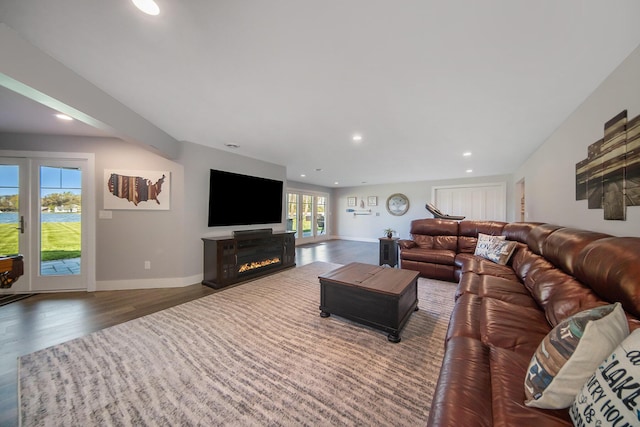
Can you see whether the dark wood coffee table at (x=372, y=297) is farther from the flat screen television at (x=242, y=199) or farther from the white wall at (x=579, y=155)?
the flat screen television at (x=242, y=199)

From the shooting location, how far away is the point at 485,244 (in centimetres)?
349

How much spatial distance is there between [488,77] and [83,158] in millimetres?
4911

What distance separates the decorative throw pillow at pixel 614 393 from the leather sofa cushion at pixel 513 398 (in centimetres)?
Answer: 7

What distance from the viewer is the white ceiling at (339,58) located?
115cm

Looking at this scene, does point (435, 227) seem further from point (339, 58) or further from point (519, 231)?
point (339, 58)

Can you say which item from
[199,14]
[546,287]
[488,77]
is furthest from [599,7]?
[199,14]

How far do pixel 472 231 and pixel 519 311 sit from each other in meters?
2.80

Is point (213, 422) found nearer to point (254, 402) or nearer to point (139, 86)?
point (254, 402)

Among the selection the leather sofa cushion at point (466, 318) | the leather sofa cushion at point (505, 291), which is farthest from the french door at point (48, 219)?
the leather sofa cushion at point (505, 291)

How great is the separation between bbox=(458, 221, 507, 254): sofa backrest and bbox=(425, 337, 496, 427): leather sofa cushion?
324 cm

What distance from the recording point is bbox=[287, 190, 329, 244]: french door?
745cm

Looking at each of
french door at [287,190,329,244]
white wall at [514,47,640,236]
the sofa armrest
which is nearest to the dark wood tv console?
the sofa armrest

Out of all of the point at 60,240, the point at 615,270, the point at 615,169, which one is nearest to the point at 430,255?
the point at 615,169

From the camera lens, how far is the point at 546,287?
1.71m
